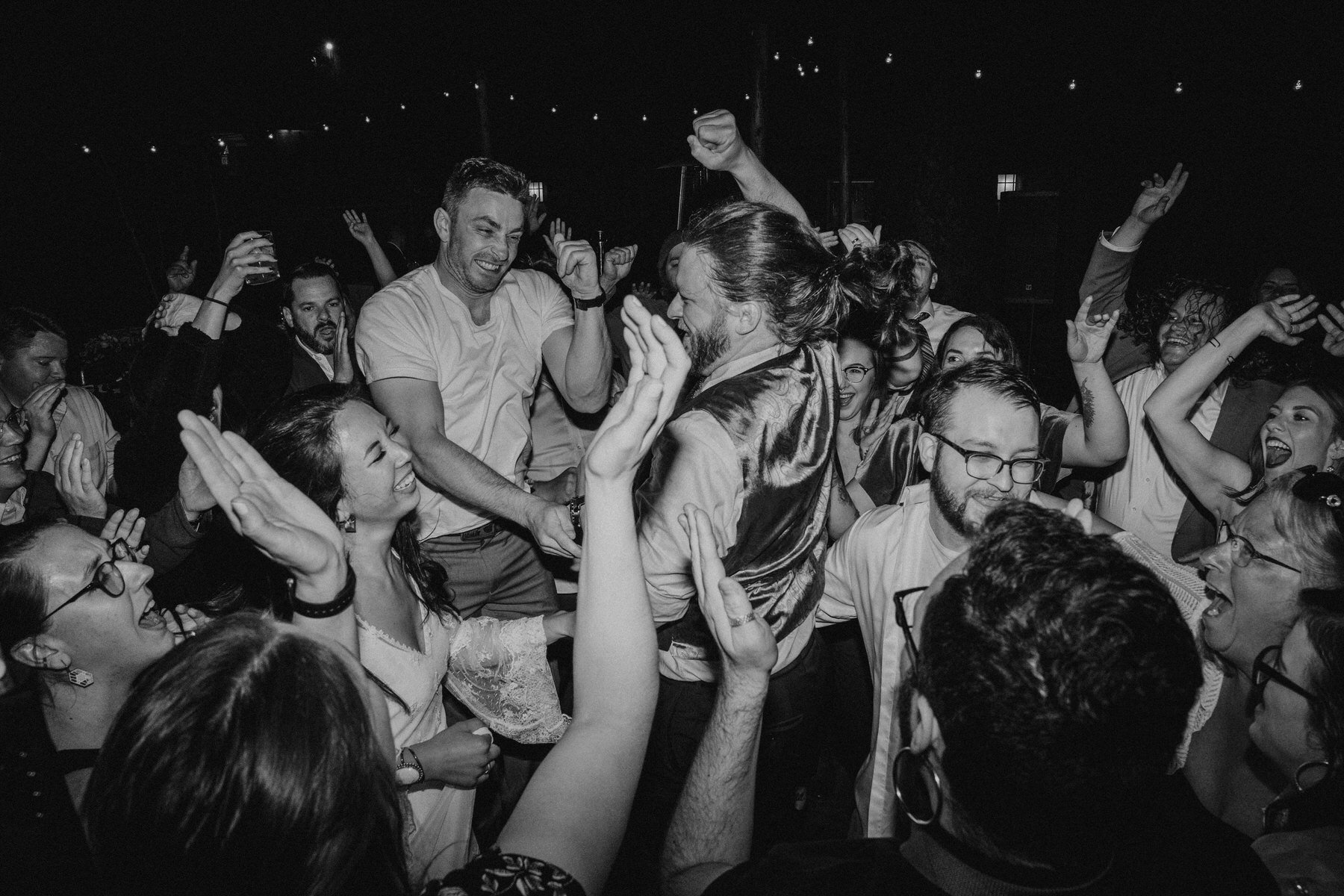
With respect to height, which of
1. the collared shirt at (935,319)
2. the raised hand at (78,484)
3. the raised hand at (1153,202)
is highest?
the raised hand at (1153,202)

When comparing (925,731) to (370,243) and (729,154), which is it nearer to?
(729,154)

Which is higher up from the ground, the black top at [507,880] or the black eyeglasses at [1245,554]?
the black eyeglasses at [1245,554]

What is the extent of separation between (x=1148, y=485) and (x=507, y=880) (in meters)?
Result: 3.11

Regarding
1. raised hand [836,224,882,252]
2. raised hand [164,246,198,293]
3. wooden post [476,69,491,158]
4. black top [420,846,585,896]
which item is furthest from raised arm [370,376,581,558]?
wooden post [476,69,491,158]

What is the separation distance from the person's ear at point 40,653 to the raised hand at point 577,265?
1.88 metres

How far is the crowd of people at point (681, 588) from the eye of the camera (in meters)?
0.96

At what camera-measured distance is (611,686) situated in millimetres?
1177

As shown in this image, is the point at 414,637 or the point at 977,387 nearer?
the point at 414,637

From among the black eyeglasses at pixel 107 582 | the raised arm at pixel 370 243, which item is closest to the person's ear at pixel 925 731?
the black eyeglasses at pixel 107 582

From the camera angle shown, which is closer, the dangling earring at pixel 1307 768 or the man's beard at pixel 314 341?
the dangling earring at pixel 1307 768

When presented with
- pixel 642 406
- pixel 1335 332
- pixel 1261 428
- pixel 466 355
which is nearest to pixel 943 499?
pixel 642 406

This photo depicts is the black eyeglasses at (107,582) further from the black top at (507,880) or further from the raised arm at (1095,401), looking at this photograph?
the raised arm at (1095,401)

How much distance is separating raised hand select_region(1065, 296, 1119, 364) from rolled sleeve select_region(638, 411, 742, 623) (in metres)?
1.53

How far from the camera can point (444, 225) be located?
3082mm
